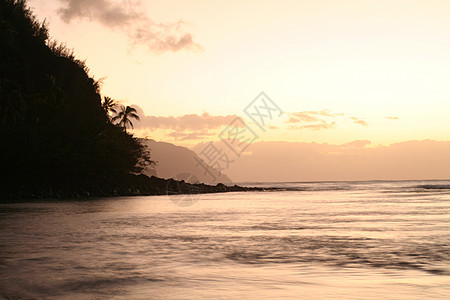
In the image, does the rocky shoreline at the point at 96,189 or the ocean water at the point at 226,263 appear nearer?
the ocean water at the point at 226,263

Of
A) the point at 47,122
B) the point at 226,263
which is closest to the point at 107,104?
the point at 47,122

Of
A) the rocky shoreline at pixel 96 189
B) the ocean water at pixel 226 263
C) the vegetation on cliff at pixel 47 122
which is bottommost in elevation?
the ocean water at pixel 226 263

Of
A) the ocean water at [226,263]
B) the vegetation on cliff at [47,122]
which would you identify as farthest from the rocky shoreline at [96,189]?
the ocean water at [226,263]

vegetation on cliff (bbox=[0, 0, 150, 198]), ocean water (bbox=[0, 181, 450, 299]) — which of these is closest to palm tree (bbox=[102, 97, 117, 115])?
vegetation on cliff (bbox=[0, 0, 150, 198])

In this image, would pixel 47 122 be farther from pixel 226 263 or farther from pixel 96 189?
pixel 226 263

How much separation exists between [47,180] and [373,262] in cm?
5573

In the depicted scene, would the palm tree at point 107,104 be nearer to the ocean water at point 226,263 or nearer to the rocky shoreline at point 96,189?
the rocky shoreline at point 96,189

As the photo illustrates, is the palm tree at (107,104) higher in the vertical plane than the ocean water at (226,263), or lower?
higher

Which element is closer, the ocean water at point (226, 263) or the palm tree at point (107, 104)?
the ocean water at point (226, 263)

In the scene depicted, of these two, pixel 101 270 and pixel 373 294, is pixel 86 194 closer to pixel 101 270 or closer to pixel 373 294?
pixel 101 270

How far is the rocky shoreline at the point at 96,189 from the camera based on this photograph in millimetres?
55000

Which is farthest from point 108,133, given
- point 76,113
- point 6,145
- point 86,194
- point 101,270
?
point 101,270

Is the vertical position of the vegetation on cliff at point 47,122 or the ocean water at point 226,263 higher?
the vegetation on cliff at point 47,122

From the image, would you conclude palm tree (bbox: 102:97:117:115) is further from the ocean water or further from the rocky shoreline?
the ocean water
